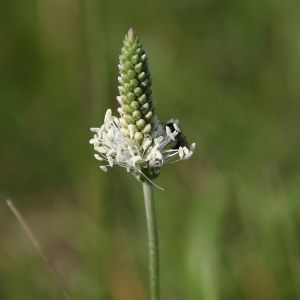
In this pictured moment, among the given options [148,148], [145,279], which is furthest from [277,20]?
[148,148]

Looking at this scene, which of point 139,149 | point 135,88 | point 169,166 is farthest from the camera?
point 169,166

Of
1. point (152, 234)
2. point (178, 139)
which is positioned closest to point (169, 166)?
point (178, 139)

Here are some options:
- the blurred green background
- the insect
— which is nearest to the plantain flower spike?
the insect

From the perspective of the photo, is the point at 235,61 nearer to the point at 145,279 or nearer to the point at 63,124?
the point at 63,124

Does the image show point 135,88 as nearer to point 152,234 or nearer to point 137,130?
Answer: point 137,130

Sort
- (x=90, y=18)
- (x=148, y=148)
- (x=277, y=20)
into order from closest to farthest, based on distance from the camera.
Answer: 1. (x=148, y=148)
2. (x=90, y=18)
3. (x=277, y=20)

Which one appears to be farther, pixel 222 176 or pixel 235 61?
pixel 235 61

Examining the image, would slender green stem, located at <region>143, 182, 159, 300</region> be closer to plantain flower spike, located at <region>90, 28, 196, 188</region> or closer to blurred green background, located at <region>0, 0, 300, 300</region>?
plantain flower spike, located at <region>90, 28, 196, 188</region>
